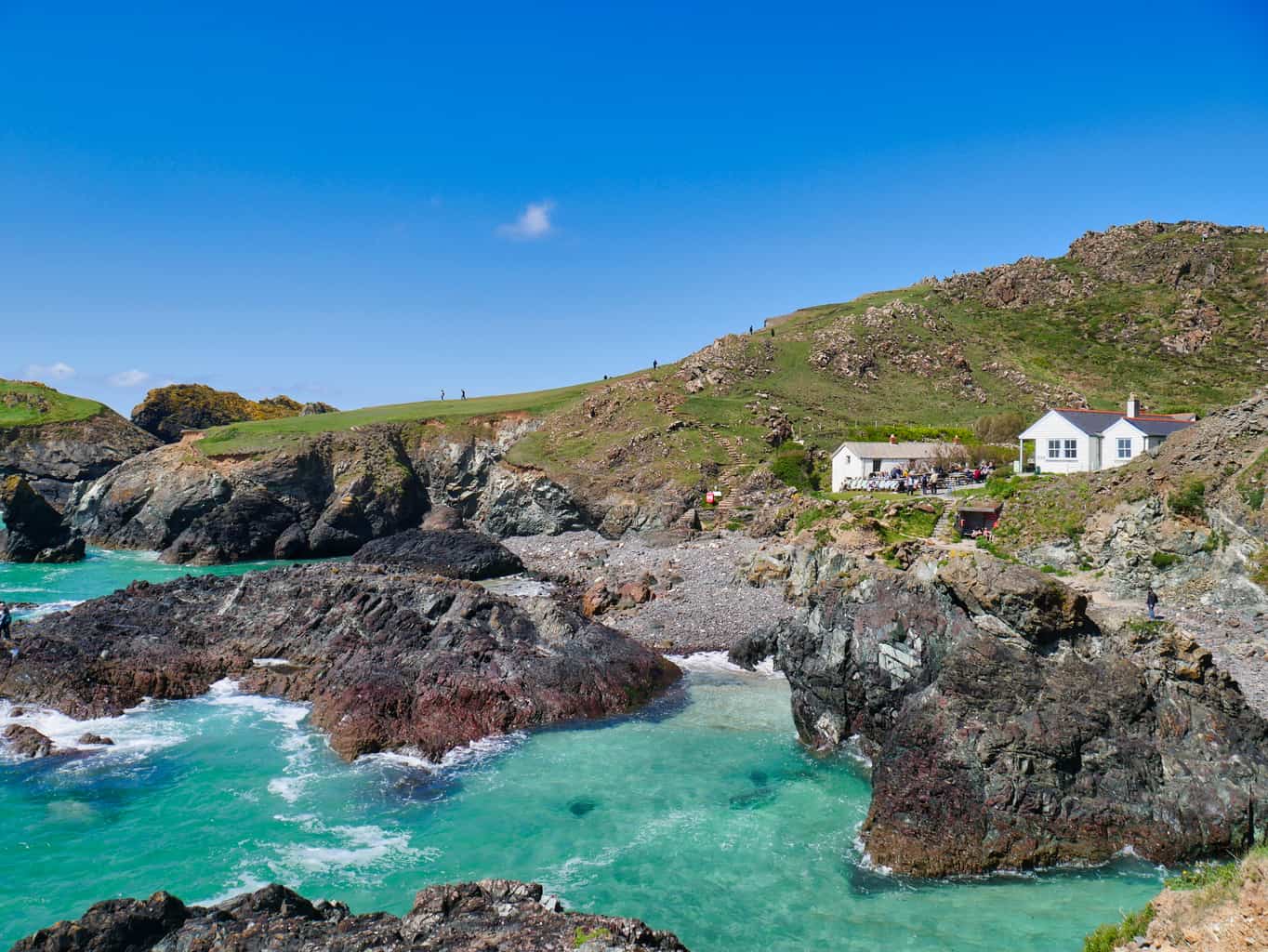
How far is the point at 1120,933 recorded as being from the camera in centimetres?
901

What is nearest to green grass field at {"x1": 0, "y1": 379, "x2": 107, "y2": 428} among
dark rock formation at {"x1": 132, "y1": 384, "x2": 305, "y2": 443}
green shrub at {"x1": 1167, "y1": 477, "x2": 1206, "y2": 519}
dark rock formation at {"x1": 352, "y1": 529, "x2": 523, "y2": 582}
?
dark rock formation at {"x1": 132, "y1": 384, "x2": 305, "y2": 443}

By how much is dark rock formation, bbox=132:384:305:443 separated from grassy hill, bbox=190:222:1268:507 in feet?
108

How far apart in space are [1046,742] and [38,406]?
97.3 m

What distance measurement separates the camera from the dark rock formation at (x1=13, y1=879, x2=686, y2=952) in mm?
9141

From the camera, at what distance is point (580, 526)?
60.8 m

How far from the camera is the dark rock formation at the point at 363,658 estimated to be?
2261 cm

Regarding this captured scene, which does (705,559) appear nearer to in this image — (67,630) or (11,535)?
(67,630)

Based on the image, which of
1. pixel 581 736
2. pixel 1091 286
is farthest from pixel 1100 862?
pixel 1091 286

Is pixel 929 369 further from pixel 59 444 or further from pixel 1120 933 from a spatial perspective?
pixel 59 444

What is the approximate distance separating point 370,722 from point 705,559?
25.5 metres

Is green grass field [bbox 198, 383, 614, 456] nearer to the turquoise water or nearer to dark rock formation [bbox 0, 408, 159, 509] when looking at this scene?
dark rock formation [bbox 0, 408, 159, 509]

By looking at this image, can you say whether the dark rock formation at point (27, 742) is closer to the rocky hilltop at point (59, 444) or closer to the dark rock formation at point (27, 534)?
the dark rock formation at point (27, 534)

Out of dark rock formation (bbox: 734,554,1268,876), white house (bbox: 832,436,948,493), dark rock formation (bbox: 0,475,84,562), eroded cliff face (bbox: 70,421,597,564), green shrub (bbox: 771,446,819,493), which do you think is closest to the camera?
dark rock formation (bbox: 734,554,1268,876)

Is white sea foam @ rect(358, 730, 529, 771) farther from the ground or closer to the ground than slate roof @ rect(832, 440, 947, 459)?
closer to the ground
